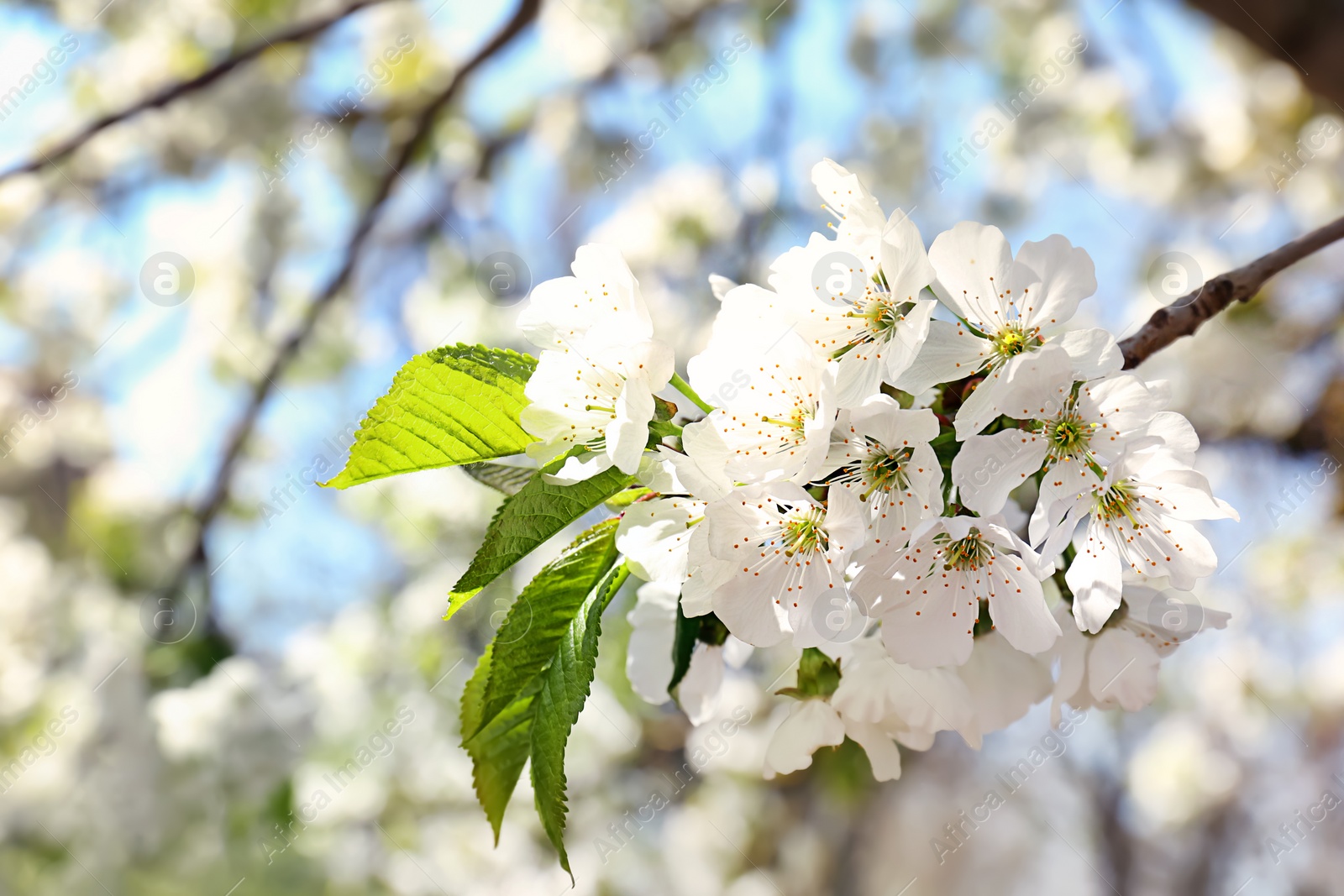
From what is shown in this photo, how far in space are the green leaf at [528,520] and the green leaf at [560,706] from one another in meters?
0.07

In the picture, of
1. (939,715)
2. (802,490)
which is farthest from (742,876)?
(802,490)

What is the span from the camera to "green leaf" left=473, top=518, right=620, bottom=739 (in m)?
0.46

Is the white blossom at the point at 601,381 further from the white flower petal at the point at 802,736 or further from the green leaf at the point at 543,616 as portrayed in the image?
the white flower petal at the point at 802,736

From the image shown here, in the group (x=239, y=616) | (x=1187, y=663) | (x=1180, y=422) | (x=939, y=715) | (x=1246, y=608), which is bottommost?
(x=1187, y=663)

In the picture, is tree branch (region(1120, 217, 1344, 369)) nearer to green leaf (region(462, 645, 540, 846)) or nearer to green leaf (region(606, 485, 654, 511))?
green leaf (region(606, 485, 654, 511))

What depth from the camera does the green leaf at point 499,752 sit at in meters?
0.49

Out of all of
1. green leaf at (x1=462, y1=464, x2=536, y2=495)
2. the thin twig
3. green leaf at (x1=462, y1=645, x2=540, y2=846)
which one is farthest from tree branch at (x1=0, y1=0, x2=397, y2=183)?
green leaf at (x1=462, y1=645, x2=540, y2=846)

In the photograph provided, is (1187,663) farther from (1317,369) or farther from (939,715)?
(939,715)

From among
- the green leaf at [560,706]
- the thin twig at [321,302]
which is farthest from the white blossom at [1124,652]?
the thin twig at [321,302]

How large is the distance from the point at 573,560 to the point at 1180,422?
0.33 m

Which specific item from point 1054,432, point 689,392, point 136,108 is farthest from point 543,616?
point 136,108

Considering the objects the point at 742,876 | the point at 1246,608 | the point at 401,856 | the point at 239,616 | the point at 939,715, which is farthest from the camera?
the point at 742,876

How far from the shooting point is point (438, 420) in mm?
442

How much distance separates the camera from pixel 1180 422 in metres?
0.42
